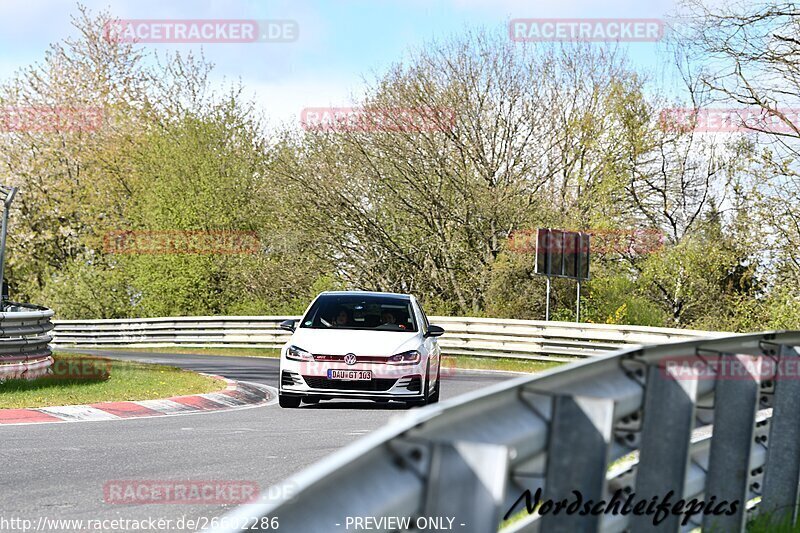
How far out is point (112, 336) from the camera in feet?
130

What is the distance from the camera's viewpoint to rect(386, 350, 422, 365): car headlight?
1425 centimetres

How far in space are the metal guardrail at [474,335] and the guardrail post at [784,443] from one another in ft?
55.2

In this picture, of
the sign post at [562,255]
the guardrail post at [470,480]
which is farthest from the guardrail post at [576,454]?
the sign post at [562,255]

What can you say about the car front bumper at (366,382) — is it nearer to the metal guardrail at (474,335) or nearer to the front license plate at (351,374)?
the front license plate at (351,374)

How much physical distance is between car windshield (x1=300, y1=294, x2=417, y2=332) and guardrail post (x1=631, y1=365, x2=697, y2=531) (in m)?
11.1

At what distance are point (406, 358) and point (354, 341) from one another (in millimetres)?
675

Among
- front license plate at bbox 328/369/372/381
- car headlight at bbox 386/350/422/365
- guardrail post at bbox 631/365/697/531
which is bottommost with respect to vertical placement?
front license plate at bbox 328/369/372/381

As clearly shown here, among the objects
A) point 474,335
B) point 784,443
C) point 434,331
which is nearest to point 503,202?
point 474,335

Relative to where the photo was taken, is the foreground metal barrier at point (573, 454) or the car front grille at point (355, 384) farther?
the car front grille at point (355, 384)

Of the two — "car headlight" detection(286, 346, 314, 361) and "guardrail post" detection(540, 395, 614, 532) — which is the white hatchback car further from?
"guardrail post" detection(540, 395, 614, 532)

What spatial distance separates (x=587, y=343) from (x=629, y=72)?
11.2 m

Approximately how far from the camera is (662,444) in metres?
3.88

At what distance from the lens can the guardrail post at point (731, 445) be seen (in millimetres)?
4621

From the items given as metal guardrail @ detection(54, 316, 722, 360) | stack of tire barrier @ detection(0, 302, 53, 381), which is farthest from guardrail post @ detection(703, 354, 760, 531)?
metal guardrail @ detection(54, 316, 722, 360)
